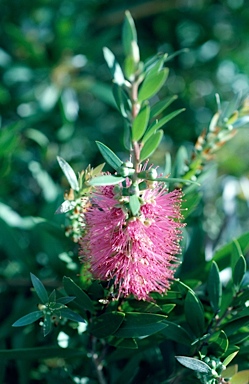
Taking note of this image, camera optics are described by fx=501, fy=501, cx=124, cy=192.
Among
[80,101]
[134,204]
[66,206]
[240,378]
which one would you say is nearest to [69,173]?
[66,206]

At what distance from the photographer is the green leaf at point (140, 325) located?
0.67m

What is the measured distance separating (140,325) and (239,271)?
6.5 inches

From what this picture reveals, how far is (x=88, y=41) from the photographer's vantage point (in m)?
1.51

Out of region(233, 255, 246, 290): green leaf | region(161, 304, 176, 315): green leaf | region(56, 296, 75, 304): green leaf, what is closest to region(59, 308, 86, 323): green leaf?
region(56, 296, 75, 304): green leaf

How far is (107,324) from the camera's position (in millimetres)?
696

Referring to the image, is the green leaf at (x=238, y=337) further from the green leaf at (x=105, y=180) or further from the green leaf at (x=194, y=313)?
the green leaf at (x=105, y=180)

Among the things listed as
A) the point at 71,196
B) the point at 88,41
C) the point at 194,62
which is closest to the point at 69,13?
the point at 88,41

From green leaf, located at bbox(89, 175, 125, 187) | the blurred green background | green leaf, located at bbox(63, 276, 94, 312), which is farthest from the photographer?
the blurred green background

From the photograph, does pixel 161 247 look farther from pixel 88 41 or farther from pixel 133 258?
pixel 88 41

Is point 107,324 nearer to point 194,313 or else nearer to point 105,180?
point 194,313

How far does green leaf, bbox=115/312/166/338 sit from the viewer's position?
674mm

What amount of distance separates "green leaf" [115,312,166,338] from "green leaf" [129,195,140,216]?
0.17 metres

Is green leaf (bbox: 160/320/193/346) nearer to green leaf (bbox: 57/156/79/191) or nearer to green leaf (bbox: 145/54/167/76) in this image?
green leaf (bbox: 57/156/79/191)

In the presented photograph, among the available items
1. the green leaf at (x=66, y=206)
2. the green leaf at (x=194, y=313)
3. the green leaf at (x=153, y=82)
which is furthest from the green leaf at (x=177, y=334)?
the green leaf at (x=153, y=82)
